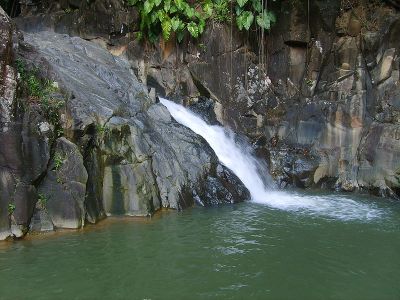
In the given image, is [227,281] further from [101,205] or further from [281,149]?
[281,149]

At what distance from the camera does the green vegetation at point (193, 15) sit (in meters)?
13.6

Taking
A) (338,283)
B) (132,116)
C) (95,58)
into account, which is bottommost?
(338,283)

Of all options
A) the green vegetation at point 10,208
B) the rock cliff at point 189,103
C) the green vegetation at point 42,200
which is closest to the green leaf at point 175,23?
the rock cliff at point 189,103

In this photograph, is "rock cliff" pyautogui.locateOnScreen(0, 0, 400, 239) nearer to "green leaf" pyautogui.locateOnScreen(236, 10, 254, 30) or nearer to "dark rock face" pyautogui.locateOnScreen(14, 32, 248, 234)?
"dark rock face" pyautogui.locateOnScreen(14, 32, 248, 234)

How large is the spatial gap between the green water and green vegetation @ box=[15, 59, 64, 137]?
2165 mm

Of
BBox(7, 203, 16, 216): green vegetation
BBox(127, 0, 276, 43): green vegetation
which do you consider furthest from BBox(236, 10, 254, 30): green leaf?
BBox(7, 203, 16, 216): green vegetation

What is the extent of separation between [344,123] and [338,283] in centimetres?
768

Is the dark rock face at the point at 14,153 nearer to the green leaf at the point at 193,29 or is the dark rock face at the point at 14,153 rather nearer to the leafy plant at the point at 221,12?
the green leaf at the point at 193,29

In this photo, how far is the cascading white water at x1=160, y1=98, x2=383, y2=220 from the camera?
32.3ft

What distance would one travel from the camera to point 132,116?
10102mm

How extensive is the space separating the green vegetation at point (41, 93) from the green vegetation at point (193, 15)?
5.99 m

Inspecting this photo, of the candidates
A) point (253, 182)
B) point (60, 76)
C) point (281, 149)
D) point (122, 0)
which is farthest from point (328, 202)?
point (122, 0)

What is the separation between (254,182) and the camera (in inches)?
463

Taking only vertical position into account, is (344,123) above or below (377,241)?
above
